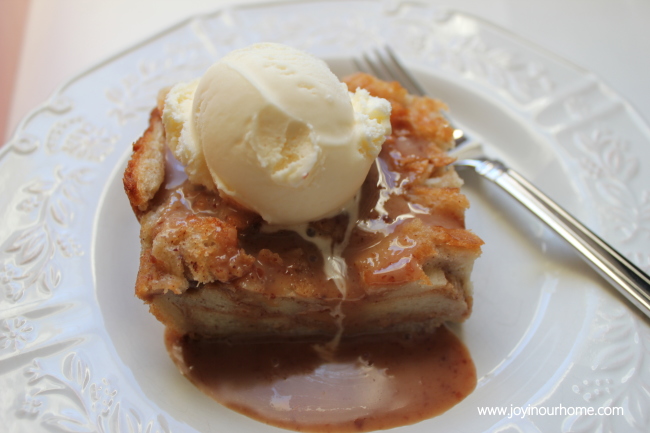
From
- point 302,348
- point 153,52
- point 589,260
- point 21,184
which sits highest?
point 153,52

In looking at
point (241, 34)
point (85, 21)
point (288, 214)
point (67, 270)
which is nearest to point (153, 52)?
point (241, 34)

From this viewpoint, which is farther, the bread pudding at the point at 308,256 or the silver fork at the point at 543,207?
the silver fork at the point at 543,207

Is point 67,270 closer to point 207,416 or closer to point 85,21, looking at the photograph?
point 207,416

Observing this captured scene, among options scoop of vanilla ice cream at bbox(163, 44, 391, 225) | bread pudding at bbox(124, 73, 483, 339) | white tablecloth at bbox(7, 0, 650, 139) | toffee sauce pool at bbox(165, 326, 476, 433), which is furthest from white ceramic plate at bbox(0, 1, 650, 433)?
scoop of vanilla ice cream at bbox(163, 44, 391, 225)

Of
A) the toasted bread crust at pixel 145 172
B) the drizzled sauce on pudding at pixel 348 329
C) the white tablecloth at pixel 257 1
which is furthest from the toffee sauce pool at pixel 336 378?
the white tablecloth at pixel 257 1

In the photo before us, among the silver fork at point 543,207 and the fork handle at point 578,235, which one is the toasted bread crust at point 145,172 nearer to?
the silver fork at point 543,207

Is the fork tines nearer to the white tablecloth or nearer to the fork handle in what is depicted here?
the fork handle
